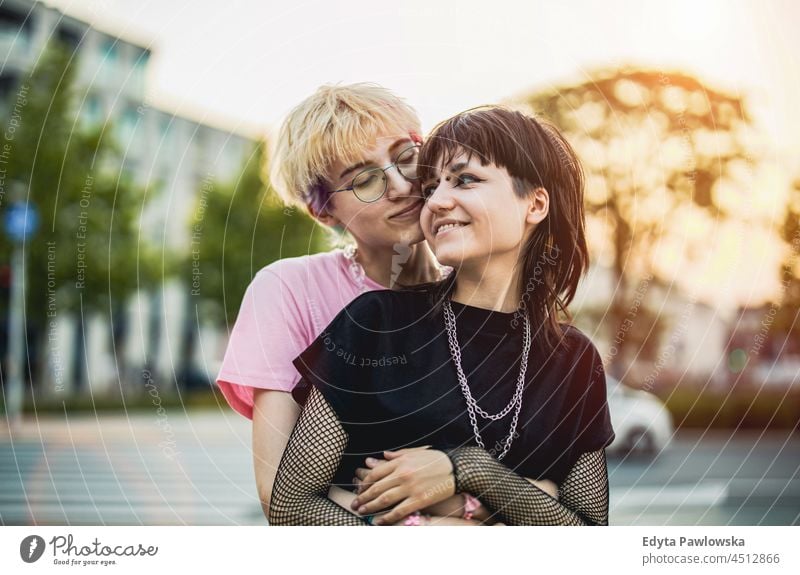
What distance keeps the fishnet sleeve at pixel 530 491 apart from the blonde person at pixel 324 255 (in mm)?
79

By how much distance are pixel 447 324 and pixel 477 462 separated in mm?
298

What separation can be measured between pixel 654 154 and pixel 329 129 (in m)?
1.22

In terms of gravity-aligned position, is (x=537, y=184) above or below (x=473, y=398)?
above

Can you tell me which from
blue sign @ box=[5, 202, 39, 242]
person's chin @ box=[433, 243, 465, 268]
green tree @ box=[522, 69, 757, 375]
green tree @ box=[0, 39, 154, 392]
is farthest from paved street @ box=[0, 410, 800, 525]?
green tree @ box=[522, 69, 757, 375]

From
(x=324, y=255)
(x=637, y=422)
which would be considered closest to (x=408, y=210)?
(x=324, y=255)

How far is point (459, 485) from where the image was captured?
1.96 m

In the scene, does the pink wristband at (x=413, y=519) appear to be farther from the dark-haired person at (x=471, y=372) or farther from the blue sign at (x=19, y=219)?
the blue sign at (x=19, y=219)

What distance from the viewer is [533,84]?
2.50 metres

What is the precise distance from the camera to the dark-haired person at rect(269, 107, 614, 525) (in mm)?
1929

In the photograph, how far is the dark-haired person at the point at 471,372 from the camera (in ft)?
6.33

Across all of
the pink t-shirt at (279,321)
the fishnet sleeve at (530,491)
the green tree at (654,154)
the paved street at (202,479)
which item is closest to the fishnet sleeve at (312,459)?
the pink t-shirt at (279,321)

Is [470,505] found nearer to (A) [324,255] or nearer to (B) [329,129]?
(A) [324,255]
